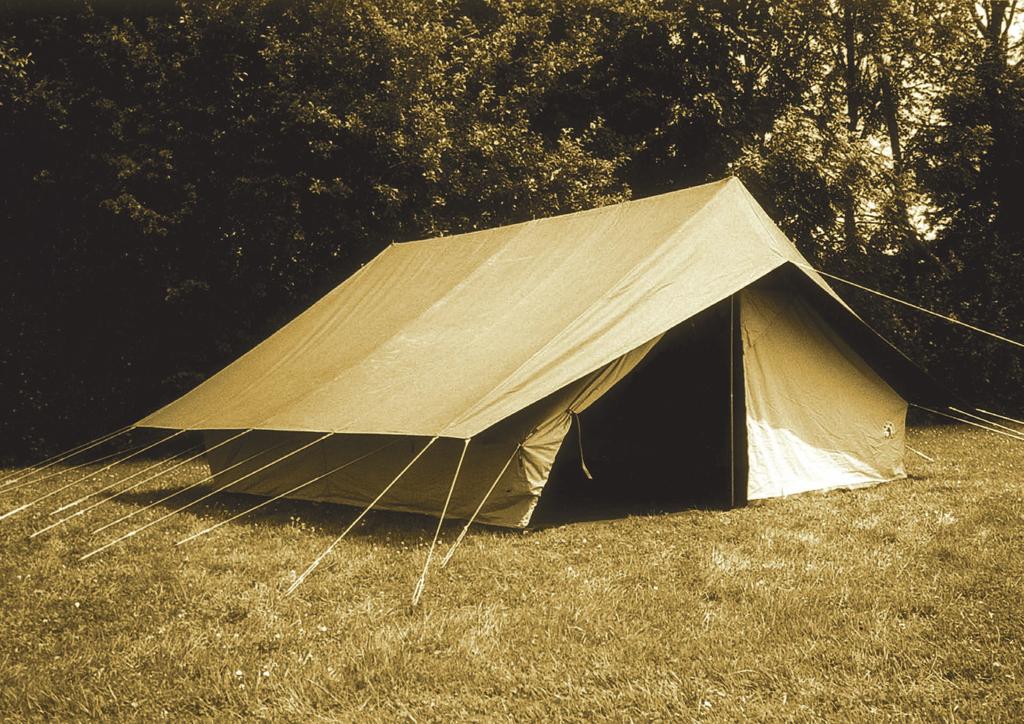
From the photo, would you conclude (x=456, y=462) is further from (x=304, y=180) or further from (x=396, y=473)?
(x=304, y=180)

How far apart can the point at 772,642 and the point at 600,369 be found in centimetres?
274

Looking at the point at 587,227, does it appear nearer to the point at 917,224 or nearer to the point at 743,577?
the point at 743,577

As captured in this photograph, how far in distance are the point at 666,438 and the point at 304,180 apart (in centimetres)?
713

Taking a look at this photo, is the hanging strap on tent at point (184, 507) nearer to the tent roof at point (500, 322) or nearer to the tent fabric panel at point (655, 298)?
Answer: the tent roof at point (500, 322)

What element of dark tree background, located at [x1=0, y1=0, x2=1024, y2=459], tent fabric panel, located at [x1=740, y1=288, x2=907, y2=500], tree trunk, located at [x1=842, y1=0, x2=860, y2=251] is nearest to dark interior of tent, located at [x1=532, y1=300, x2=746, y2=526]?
tent fabric panel, located at [x1=740, y1=288, x2=907, y2=500]

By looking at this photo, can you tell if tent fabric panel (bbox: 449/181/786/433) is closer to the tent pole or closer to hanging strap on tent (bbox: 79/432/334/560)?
the tent pole

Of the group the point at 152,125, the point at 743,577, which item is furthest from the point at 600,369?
the point at 152,125

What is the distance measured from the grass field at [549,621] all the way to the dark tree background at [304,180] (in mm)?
7283

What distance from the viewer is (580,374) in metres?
5.95

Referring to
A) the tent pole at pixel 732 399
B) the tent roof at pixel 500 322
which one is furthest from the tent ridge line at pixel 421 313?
the tent pole at pixel 732 399

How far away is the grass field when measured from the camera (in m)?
3.43

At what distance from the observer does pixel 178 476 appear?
9.62 metres

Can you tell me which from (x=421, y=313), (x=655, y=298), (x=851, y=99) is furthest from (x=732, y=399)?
(x=851, y=99)

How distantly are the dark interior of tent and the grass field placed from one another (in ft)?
2.27
